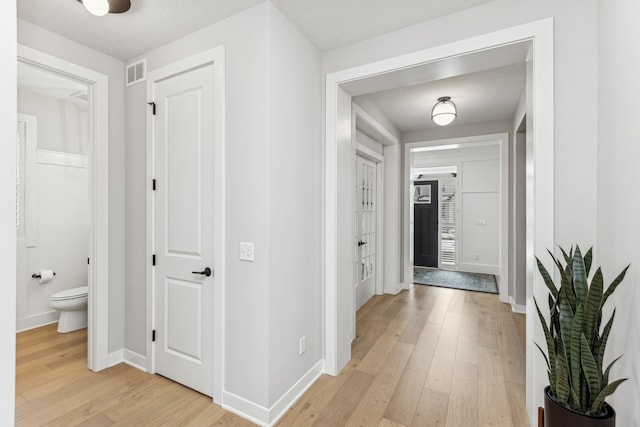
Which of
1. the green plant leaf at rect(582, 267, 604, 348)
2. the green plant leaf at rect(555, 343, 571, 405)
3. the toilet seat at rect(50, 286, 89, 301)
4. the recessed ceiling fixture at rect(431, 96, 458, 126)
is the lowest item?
the toilet seat at rect(50, 286, 89, 301)

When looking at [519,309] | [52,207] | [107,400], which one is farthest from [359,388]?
[52,207]

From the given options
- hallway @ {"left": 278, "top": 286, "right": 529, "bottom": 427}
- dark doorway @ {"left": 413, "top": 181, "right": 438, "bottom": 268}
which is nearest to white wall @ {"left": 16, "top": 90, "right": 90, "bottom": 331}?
hallway @ {"left": 278, "top": 286, "right": 529, "bottom": 427}

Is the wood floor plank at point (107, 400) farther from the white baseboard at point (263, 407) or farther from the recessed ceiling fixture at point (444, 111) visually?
the recessed ceiling fixture at point (444, 111)

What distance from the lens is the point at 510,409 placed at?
6.43 ft

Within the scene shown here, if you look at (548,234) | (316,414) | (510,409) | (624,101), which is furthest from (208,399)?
(624,101)

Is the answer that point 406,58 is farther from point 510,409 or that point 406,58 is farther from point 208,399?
point 208,399

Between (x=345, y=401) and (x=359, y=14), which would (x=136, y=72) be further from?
(x=345, y=401)

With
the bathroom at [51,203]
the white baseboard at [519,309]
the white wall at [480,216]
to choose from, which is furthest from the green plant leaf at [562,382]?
the white wall at [480,216]

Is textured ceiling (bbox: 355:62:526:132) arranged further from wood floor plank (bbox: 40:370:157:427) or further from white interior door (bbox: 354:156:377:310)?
wood floor plank (bbox: 40:370:157:427)

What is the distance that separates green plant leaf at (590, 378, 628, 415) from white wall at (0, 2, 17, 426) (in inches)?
75.2

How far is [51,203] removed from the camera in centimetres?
344

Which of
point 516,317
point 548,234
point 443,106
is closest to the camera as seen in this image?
point 548,234

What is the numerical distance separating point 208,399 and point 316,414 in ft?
2.43

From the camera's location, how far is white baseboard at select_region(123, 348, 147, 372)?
243 centimetres
